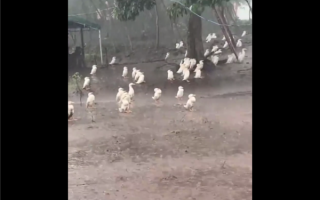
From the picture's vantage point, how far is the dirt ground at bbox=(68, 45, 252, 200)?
1.28 metres

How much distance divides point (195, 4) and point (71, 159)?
706 millimetres

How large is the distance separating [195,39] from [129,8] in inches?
10.3

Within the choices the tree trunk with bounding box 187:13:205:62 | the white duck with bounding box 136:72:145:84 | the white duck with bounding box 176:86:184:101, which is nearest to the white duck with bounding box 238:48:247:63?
the tree trunk with bounding box 187:13:205:62

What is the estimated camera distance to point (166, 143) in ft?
4.28

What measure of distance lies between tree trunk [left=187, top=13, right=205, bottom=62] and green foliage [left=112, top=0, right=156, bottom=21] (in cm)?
16

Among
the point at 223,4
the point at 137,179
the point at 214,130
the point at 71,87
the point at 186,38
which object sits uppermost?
the point at 223,4

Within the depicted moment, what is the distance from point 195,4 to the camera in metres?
1.33

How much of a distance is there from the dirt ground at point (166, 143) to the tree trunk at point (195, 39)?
0.29 feet

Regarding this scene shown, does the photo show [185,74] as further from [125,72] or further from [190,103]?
[125,72]

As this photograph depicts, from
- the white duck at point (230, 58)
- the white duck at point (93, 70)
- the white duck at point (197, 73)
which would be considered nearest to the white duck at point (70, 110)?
the white duck at point (93, 70)

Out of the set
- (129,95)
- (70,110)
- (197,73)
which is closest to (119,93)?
(129,95)

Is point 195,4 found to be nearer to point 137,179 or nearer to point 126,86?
point 126,86
